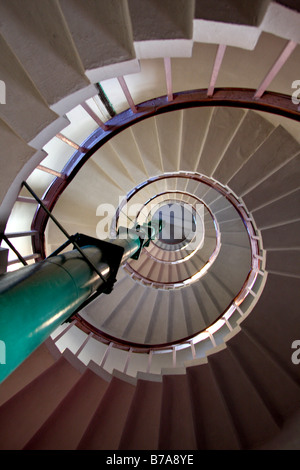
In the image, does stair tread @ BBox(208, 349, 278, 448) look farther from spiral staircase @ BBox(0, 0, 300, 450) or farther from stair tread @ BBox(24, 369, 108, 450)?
stair tread @ BBox(24, 369, 108, 450)

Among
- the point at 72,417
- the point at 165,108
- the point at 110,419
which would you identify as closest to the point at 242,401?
the point at 110,419

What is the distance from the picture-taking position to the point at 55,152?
287cm

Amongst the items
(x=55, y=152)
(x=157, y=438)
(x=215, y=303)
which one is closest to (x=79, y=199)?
(x=55, y=152)

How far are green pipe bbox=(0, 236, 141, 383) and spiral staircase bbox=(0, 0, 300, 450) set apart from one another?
58cm

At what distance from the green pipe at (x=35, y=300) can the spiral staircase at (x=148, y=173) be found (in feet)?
1.89

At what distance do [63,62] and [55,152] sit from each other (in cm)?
161

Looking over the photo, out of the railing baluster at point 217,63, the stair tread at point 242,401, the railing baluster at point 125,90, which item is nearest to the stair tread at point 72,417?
the stair tread at point 242,401

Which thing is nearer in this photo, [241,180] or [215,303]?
[241,180]

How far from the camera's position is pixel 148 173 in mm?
4914

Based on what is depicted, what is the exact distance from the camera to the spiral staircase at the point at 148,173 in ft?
4.27

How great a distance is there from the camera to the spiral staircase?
4.27 ft

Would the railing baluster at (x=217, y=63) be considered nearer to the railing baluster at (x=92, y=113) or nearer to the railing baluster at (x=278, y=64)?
the railing baluster at (x=278, y=64)

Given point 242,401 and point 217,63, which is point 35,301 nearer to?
point 217,63
